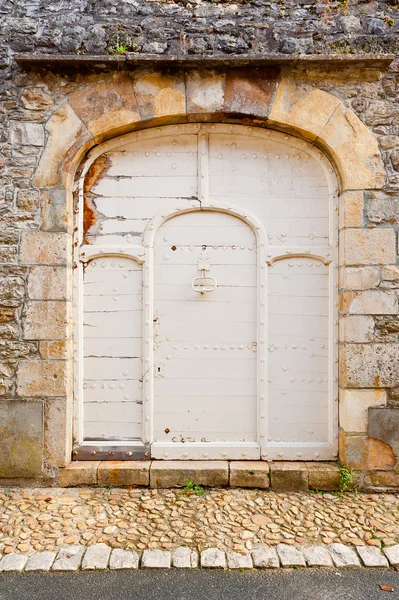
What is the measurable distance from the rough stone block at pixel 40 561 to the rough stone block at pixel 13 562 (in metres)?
0.03

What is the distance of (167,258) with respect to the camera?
3328 millimetres

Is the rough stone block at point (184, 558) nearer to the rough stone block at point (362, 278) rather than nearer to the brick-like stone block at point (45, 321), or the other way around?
the brick-like stone block at point (45, 321)

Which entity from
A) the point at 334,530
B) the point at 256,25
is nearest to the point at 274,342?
the point at 334,530

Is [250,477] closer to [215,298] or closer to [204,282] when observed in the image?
[215,298]

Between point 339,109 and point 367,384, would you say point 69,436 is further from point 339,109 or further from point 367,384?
point 339,109

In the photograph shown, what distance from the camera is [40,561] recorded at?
2396mm

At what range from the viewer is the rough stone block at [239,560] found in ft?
7.78

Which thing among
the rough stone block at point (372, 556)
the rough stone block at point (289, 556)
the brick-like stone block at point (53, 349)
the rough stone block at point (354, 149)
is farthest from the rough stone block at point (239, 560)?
the rough stone block at point (354, 149)

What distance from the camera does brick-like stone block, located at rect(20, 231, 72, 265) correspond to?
10.3ft

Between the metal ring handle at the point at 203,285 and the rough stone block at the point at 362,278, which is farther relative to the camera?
the metal ring handle at the point at 203,285

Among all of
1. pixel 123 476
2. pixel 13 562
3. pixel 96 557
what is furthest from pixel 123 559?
pixel 123 476

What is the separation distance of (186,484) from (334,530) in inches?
42.8

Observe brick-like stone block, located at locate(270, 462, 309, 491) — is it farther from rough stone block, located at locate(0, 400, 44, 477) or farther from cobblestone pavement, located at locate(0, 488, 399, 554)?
rough stone block, located at locate(0, 400, 44, 477)

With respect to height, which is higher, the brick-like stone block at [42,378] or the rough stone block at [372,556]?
the brick-like stone block at [42,378]
